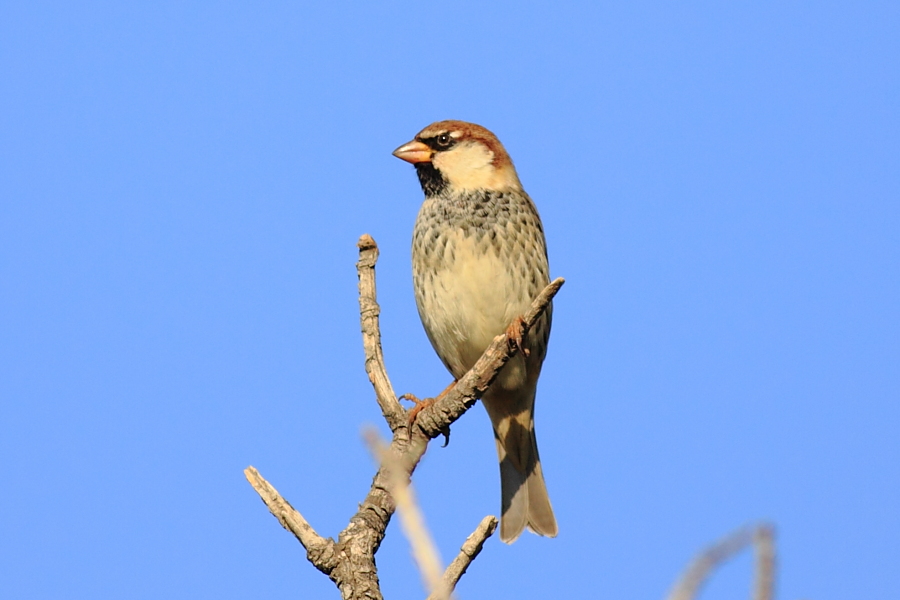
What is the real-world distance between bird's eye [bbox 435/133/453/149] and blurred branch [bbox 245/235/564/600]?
1.31 m

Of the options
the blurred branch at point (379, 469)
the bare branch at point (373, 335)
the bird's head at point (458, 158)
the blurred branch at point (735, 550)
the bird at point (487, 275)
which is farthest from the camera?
the bird's head at point (458, 158)

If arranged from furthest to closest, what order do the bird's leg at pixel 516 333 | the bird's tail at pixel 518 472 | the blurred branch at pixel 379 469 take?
1. the bird's tail at pixel 518 472
2. the bird's leg at pixel 516 333
3. the blurred branch at pixel 379 469

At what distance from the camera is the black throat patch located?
615 centimetres

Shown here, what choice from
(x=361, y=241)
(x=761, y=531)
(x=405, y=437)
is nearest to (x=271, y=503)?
(x=405, y=437)

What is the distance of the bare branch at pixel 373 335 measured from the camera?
493cm

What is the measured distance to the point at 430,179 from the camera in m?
6.21

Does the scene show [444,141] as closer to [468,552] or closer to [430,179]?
[430,179]

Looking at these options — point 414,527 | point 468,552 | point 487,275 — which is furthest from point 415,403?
point 414,527

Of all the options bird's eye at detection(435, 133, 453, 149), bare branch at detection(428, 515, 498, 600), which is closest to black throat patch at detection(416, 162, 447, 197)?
bird's eye at detection(435, 133, 453, 149)

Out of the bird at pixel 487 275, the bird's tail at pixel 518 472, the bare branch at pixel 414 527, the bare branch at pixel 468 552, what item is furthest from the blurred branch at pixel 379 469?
the bare branch at pixel 414 527

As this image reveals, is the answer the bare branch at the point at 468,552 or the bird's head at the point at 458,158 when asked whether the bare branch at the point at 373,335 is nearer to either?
the bird's head at the point at 458,158

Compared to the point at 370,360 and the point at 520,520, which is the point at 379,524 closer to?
the point at 370,360

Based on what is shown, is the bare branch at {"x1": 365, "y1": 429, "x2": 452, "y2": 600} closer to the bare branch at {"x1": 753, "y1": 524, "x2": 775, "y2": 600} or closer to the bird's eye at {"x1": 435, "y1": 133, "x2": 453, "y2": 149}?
the bare branch at {"x1": 753, "y1": 524, "x2": 775, "y2": 600}

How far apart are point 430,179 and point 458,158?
0.21m
